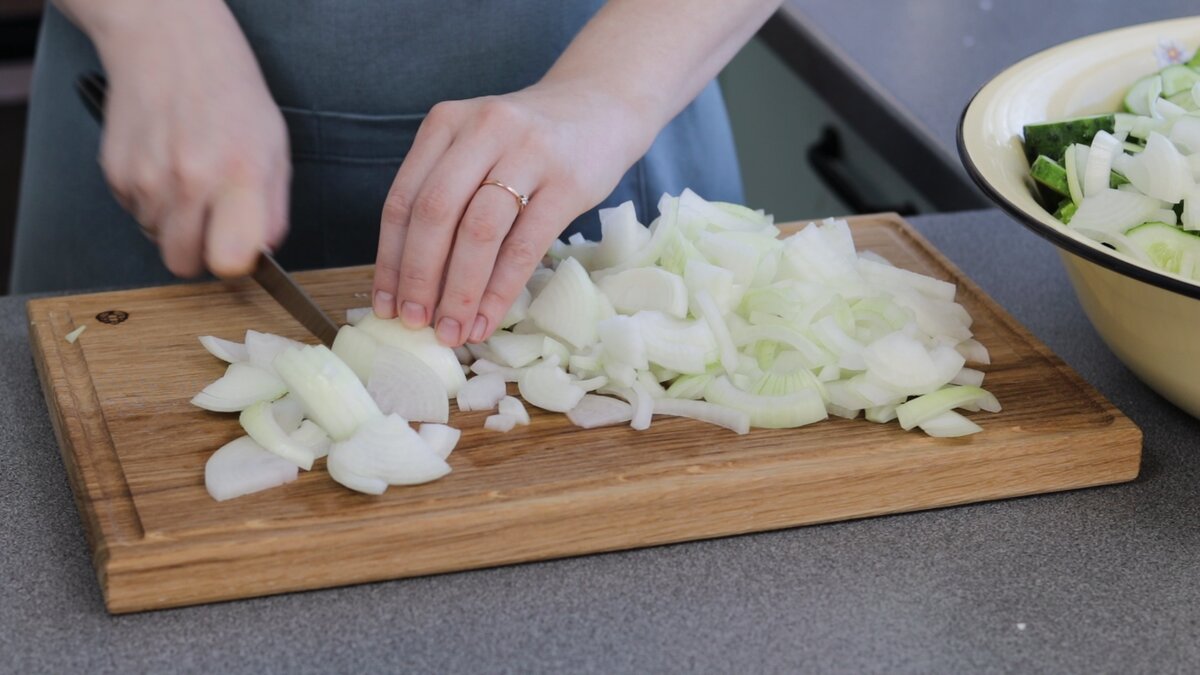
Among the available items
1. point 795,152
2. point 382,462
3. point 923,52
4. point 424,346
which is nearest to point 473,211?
point 424,346

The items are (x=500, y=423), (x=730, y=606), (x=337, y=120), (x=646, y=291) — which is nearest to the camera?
(x=730, y=606)

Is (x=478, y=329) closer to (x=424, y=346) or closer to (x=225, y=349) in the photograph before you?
(x=424, y=346)

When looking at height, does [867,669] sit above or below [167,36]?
below

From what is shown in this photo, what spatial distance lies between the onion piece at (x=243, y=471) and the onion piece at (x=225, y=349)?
146 mm

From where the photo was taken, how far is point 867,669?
0.81 metres

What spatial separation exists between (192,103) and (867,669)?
72 centimetres

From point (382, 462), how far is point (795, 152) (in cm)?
146

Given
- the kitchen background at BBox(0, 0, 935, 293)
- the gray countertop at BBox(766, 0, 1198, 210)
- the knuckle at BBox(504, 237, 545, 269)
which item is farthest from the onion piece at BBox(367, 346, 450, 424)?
the kitchen background at BBox(0, 0, 935, 293)

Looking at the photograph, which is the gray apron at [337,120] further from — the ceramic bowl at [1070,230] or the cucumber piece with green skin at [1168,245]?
the cucumber piece with green skin at [1168,245]

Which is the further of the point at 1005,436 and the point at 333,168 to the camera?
the point at 333,168

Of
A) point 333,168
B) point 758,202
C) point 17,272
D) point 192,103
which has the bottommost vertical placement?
point 758,202

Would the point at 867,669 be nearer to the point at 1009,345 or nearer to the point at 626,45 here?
the point at 1009,345

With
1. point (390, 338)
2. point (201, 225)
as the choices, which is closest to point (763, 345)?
point (390, 338)

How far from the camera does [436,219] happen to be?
1001mm
